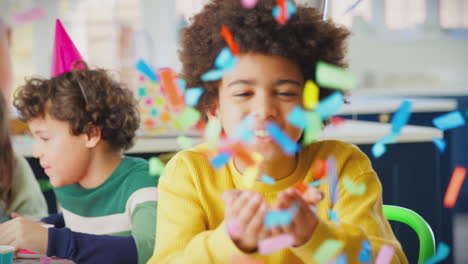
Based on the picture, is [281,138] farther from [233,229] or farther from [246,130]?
[233,229]

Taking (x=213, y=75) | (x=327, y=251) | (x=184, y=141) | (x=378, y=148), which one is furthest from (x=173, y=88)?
(x=378, y=148)

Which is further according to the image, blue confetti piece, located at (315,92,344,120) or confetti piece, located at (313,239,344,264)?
blue confetti piece, located at (315,92,344,120)

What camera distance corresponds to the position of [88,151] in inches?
65.4

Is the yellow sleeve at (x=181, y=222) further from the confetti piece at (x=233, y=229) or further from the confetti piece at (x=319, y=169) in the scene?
the confetti piece at (x=319, y=169)

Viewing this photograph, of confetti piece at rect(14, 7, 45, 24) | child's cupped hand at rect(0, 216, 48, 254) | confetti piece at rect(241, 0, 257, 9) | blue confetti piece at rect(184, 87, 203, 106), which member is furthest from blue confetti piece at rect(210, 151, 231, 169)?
confetti piece at rect(14, 7, 45, 24)

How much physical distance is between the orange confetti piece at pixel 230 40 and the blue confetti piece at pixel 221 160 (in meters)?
0.19

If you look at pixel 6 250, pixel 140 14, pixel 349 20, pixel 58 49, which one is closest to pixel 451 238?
pixel 58 49

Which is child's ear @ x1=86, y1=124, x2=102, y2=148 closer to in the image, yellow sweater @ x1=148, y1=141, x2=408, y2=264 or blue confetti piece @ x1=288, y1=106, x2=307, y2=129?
yellow sweater @ x1=148, y1=141, x2=408, y2=264

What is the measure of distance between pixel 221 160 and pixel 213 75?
15 centimetres

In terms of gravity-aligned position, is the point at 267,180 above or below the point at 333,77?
below

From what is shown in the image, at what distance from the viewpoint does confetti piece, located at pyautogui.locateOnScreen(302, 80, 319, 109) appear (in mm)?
1112

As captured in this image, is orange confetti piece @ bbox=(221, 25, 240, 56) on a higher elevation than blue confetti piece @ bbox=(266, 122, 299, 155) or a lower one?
higher

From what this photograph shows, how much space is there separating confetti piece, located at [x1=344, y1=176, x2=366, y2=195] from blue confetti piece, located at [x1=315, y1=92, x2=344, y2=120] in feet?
0.38

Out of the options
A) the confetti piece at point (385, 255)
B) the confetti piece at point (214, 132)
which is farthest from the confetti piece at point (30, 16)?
the confetti piece at point (385, 255)
